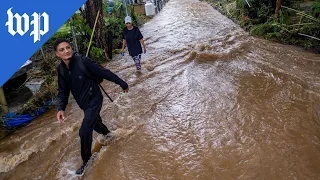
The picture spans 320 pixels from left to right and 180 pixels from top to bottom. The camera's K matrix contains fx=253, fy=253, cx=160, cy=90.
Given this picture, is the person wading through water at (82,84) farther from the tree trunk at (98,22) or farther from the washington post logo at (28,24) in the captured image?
the tree trunk at (98,22)

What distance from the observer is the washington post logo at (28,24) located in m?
2.86

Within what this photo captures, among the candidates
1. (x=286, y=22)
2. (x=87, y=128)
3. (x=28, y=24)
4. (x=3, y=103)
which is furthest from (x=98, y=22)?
(x=286, y=22)

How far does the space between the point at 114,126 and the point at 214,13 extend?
47.1 ft

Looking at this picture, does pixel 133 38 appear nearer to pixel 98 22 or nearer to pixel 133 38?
pixel 133 38

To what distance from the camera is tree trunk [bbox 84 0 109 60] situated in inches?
347

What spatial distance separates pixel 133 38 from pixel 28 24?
4.86m

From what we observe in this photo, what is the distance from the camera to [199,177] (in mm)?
3945

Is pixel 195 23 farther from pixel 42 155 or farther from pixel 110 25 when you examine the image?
pixel 42 155

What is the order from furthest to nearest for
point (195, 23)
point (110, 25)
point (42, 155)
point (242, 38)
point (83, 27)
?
point (195, 23) → point (110, 25) → point (242, 38) → point (83, 27) → point (42, 155)

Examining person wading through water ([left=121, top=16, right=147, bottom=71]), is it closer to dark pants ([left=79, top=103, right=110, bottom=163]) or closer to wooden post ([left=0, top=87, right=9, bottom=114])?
wooden post ([left=0, top=87, right=9, bottom=114])

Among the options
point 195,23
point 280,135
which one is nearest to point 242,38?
point 195,23

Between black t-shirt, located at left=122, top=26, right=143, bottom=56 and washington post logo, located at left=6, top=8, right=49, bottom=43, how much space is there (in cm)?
468

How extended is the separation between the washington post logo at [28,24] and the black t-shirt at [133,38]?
4.68 meters

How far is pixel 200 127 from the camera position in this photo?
518 cm
